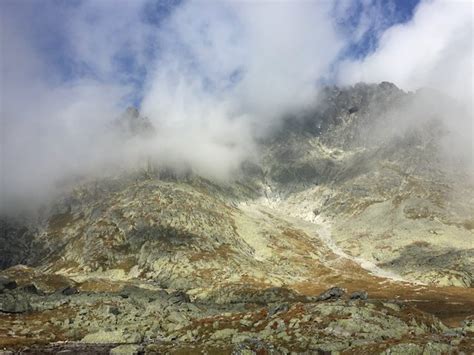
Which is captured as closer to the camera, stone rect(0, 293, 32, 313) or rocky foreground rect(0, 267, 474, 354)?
rocky foreground rect(0, 267, 474, 354)

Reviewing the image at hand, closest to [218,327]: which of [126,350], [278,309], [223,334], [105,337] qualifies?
[223,334]

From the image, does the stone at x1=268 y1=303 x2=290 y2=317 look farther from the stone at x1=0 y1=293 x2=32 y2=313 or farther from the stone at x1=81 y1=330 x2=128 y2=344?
the stone at x1=0 y1=293 x2=32 y2=313

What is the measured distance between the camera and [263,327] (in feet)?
203

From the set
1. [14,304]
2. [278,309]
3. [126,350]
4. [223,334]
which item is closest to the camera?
[126,350]

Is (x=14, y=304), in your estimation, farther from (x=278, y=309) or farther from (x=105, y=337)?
(x=278, y=309)

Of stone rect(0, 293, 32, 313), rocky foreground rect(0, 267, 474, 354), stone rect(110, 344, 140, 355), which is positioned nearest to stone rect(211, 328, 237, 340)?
rocky foreground rect(0, 267, 474, 354)

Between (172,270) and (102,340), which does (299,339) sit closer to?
(102,340)

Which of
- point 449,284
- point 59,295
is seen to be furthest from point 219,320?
point 449,284

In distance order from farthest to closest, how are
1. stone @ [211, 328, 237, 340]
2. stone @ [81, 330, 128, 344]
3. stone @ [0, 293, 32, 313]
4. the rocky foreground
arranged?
stone @ [0, 293, 32, 313]
stone @ [81, 330, 128, 344]
stone @ [211, 328, 237, 340]
the rocky foreground

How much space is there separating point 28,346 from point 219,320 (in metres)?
32.1

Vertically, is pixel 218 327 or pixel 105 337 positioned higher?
pixel 105 337

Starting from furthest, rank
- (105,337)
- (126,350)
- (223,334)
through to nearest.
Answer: (105,337) < (223,334) < (126,350)

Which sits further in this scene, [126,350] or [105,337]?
[105,337]

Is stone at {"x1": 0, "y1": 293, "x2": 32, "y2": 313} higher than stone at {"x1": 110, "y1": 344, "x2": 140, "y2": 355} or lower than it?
higher
